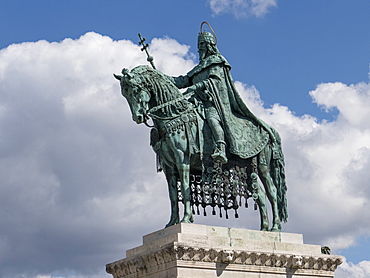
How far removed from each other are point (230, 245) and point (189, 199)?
1735 mm

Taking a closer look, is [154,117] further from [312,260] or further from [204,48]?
[312,260]

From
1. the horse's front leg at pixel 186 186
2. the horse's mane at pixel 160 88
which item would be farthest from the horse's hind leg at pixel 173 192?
the horse's mane at pixel 160 88

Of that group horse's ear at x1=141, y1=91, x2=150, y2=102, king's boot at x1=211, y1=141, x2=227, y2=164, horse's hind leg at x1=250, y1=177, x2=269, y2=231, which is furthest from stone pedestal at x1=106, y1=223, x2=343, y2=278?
horse's ear at x1=141, y1=91, x2=150, y2=102

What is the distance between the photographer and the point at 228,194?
2081 centimetres

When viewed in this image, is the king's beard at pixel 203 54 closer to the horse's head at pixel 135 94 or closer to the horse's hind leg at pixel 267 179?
the horse's head at pixel 135 94

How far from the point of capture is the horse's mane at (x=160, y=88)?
20.3 meters

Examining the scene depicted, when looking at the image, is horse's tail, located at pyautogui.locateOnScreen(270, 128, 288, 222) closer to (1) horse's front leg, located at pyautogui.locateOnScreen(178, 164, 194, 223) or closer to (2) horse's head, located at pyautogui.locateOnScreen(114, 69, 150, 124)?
(1) horse's front leg, located at pyautogui.locateOnScreen(178, 164, 194, 223)

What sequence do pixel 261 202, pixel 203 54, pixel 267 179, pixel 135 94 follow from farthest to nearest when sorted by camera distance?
pixel 203 54 → pixel 267 179 → pixel 261 202 → pixel 135 94

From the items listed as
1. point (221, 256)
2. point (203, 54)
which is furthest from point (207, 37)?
point (221, 256)

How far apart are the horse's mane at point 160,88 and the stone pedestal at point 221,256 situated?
11.4 feet

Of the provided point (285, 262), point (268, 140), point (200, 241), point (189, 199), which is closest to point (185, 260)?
point (200, 241)

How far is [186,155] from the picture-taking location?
20.4 m

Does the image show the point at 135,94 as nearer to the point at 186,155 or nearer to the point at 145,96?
the point at 145,96

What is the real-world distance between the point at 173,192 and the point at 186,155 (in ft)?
4.55
